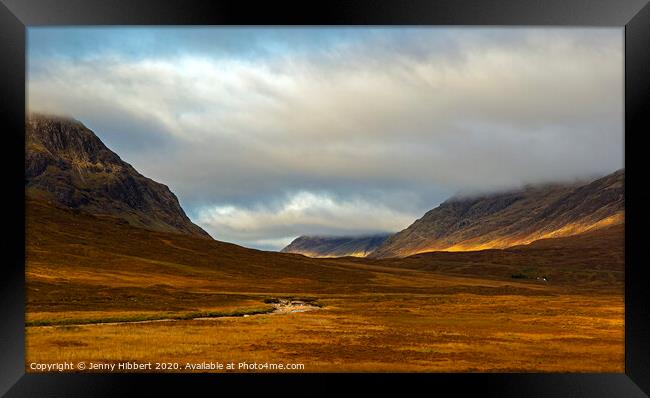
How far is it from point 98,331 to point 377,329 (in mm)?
18638

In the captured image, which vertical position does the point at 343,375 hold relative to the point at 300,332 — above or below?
above

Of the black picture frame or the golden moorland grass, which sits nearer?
the black picture frame

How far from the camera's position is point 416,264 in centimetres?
19788

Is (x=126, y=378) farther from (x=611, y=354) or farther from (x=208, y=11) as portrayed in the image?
(x=611, y=354)

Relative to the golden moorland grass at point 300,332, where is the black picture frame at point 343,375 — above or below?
above

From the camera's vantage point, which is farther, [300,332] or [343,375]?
[300,332]

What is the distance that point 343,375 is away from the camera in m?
11.6

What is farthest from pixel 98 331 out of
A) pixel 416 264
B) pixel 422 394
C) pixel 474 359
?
pixel 416 264

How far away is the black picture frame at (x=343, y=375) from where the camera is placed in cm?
1132

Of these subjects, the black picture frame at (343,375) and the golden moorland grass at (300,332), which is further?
the golden moorland grass at (300,332)

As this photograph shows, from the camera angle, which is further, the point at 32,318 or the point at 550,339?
the point at 32,318

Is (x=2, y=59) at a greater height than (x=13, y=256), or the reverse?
(x=2, y=59)

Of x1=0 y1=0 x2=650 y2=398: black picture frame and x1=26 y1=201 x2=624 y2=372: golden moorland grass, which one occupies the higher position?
x1=0 y1=0 x2=650 y2=398: black picture frame

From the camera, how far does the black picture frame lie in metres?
11.3
